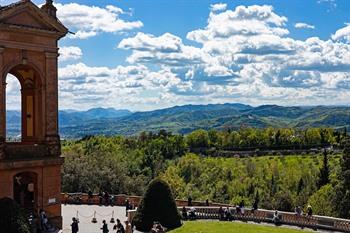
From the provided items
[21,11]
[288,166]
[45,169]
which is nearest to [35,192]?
[45,169]

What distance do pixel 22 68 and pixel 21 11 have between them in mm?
4638

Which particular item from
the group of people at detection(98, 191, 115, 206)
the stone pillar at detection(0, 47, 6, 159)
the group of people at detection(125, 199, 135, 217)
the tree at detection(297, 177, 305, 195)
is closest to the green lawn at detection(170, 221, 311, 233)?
the group of people at detection(125, 199, 135, 217)

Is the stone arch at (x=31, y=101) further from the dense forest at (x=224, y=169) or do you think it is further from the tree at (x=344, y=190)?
the tree at (x=344, y=190)

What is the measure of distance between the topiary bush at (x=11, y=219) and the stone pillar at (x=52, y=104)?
6.33 meters

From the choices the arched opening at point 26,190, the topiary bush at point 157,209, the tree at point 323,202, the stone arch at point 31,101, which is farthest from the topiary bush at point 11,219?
the tree at point 323,202

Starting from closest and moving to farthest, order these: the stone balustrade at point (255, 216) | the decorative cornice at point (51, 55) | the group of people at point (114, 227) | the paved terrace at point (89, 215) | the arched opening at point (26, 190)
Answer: the decorative cornice at point (51, 55), the arched opening at point (26, 190), the group of people at point (114, 227), the paved terrace at point (89, 215), the stone balustrade at point (255, 216)

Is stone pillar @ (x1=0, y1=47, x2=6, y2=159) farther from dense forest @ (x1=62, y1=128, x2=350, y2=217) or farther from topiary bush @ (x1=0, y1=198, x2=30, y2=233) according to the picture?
dense forest @ (x1=62, y1=128, x2=350, y2=217)

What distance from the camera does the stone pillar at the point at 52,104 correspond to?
32594 millimetres

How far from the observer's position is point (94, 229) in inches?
1416

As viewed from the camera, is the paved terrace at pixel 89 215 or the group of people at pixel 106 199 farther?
the group of people at pixel 106 199

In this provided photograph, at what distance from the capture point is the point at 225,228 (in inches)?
1433

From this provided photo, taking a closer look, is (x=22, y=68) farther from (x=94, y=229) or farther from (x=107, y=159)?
(x=107, y=159)

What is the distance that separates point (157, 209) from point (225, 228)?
15.0 feet

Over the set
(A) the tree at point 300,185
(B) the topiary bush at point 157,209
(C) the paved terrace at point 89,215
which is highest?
(B) the topiary bush at point 157,209
